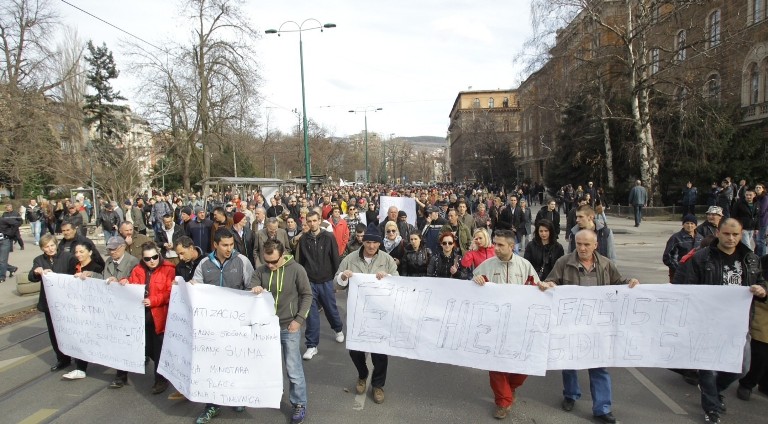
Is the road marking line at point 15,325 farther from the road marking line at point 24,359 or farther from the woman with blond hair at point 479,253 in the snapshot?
the woman with blond hair at point 479,253

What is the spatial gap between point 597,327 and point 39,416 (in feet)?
16.4

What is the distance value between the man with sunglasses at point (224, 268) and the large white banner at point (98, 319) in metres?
0.68

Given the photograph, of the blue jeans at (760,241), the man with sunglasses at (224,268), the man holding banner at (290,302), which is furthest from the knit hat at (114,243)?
the blue jeans at (760,241)

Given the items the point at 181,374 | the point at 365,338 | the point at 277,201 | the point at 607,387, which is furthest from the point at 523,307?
the point at 277,201

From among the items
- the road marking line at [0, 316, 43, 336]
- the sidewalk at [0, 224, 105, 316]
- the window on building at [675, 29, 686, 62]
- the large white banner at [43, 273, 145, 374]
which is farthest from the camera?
the window on building at [675, 29, 686, 62]

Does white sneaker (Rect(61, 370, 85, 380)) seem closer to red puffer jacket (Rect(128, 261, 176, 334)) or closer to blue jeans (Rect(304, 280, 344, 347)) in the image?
red puffer jacket (Rect(128, 261, 176, 334))

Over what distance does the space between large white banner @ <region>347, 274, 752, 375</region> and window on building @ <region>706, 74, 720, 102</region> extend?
2544cm

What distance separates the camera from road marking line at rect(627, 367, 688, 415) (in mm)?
4152

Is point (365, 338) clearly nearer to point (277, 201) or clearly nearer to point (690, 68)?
point (277, 201)

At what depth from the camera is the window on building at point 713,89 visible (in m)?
24.9

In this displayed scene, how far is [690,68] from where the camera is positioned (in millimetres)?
22984

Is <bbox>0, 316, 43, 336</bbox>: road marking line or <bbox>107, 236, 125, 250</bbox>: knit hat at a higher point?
<bbox>107, 236, 125, 250</bbox>: knit hat

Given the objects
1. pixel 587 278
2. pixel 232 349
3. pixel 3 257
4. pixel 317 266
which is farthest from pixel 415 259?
pixel 3 257

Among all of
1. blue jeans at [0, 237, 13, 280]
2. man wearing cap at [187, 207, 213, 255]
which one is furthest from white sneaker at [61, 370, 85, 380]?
blue jeans at [0, 237, 13, 280]
